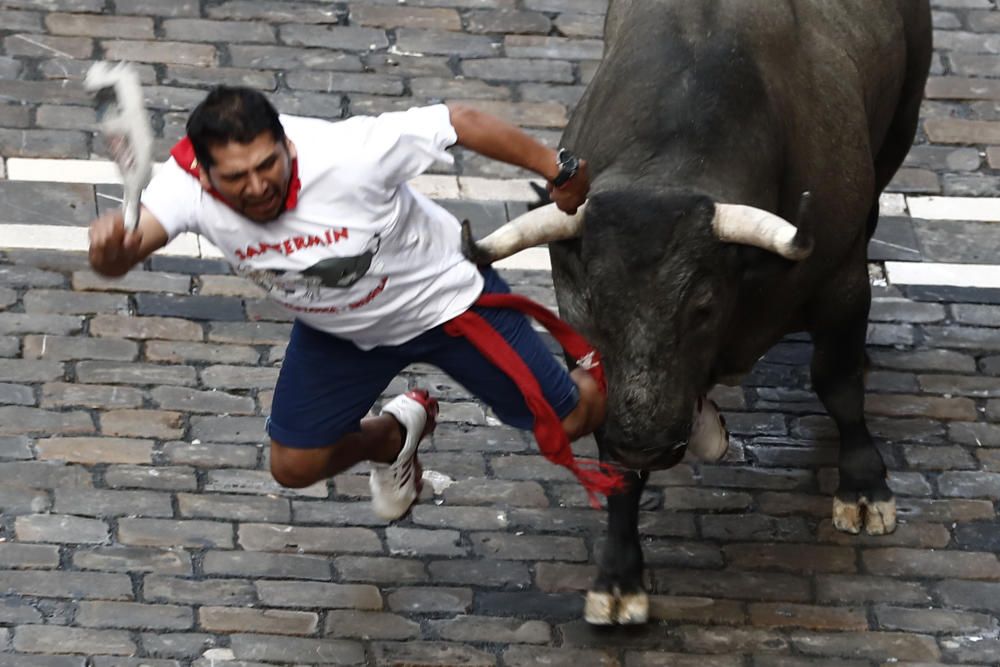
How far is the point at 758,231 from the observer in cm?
625

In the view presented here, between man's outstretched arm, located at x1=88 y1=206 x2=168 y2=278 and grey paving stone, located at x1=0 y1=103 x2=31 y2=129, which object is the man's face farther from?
grey paving stone, located at x1=0 y1=103 x2=31 y2=129

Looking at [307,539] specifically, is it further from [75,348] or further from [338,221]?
[338,221]

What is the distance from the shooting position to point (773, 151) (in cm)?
675

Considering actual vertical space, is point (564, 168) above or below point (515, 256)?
above

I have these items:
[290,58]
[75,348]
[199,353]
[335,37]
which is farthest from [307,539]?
[335,37]

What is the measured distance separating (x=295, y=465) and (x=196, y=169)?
1338 millimetres

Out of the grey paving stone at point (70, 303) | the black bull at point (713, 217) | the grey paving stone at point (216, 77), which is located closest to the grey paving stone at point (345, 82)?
the grey paving stone at point (216, 77)

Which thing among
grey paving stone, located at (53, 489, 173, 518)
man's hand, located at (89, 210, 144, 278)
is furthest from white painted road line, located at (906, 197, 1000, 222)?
man's hand, located at (89, 210, 144, 278)

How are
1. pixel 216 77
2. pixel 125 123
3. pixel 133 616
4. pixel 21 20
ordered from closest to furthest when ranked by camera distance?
1. pixel 125 123
2. pixel 133 616
3. pixel 216 77
4. pixel 21 20

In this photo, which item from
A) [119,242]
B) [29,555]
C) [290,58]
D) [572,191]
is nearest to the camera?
[119,242]

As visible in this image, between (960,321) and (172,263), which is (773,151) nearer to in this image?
(960,321)

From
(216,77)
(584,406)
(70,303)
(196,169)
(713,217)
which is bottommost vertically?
(70,303)

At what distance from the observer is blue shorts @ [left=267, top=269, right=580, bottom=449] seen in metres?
6.41

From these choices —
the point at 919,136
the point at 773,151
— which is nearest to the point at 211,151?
the point at 773,151
